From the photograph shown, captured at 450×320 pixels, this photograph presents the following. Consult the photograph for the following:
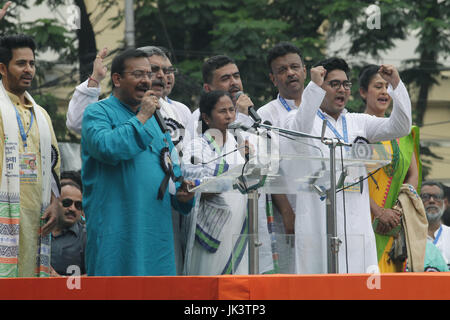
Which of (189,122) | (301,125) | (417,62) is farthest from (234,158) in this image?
(417,62)

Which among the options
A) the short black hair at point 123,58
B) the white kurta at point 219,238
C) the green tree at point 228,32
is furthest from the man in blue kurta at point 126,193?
the green tree at point 228,32

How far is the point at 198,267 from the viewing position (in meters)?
5.34

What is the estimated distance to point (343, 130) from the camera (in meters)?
5.68

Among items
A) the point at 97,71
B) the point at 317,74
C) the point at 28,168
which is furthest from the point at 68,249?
the point at 317,74

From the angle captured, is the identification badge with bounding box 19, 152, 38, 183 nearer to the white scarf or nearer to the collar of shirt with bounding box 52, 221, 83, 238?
the white scarf

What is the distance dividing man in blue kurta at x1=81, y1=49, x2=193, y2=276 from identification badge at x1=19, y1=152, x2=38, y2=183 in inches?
25.8

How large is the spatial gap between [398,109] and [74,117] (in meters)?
2.08

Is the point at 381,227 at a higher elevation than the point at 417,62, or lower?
lower

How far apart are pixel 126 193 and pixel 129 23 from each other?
7.69 metres

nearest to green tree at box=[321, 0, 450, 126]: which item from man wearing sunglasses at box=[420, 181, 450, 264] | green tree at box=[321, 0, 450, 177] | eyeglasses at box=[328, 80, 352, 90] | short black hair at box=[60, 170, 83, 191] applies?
green tree at box=[321, 0, 450, 177]

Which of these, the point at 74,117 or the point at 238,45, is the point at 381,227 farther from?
the point at 238,45

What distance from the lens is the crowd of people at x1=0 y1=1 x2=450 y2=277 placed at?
4.66 metres

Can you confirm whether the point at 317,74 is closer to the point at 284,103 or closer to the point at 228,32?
the point at 284,103

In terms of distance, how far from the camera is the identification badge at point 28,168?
209 inches
